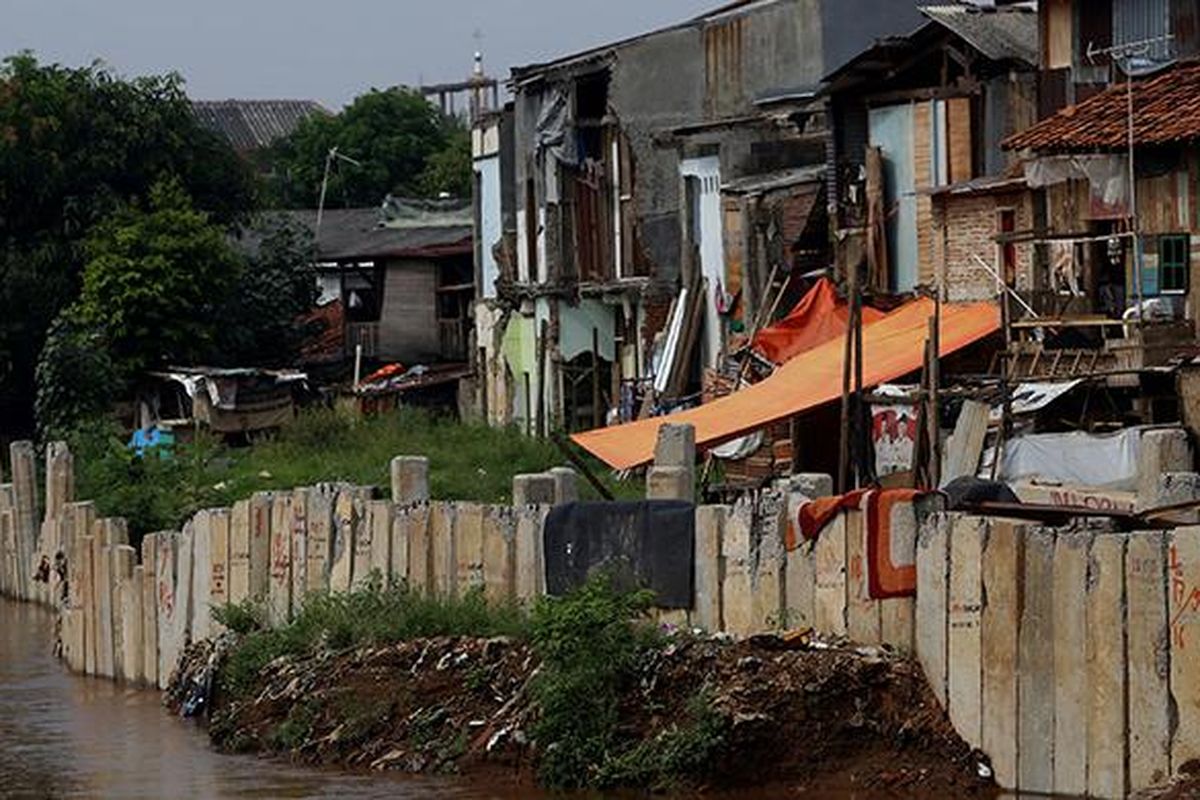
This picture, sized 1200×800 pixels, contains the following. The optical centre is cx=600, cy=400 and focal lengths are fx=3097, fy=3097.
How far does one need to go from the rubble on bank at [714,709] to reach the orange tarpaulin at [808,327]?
44.7ft

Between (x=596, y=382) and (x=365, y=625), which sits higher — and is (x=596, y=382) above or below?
above

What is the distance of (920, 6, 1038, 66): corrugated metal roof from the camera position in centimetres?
→ 3403

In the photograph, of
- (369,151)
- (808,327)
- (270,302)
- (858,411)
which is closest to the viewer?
(858,411)

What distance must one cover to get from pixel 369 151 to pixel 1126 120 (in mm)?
60659

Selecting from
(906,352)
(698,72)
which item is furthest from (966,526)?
(698,72)

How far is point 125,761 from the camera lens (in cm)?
2362

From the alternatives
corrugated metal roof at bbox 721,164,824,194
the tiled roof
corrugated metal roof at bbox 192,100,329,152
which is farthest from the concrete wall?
corrugated metal roof at bbox 192,100,329,152

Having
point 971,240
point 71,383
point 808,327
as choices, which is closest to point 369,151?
point 71,383

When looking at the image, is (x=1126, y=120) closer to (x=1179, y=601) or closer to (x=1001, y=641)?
(x=1001, y=641)

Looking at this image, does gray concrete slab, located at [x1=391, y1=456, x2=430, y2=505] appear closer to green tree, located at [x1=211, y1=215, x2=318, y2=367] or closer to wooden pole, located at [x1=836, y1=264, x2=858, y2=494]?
wooden pole, located at [x1=836, y1=264, x2=858, y2=494]

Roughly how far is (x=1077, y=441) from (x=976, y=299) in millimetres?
6764

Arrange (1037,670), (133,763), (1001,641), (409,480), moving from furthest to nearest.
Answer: (409,480) → (133,763) → (1001,641) → (1037,670)

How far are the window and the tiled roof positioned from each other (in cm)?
104

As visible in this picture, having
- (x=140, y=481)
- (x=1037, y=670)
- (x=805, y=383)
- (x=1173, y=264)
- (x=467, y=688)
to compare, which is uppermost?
(x=1173, y=264)
